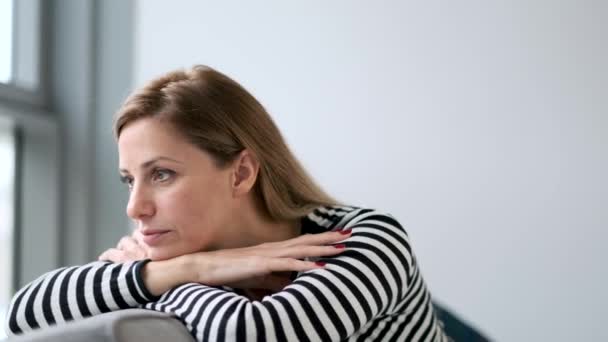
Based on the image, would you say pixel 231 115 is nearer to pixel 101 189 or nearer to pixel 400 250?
pixel 400 250

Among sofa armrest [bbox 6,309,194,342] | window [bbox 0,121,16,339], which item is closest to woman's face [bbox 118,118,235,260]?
sofa armrest [bbox 6,309,194,342]

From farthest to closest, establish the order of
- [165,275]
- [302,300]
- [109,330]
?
[165,275], [302,300], [109,330]

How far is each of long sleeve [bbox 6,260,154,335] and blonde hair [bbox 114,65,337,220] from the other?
241mm

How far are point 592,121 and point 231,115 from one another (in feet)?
3.23

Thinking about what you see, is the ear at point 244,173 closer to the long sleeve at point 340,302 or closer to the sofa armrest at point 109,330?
the long sleeve at point 340,302

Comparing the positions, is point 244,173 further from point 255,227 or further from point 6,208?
point 6,208

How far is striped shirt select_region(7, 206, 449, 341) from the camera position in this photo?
938 mm

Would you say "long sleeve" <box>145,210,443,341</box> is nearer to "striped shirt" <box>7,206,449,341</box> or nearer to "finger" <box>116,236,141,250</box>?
"striped shirt" <box>7,206,449,341</box>

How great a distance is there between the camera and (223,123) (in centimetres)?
121

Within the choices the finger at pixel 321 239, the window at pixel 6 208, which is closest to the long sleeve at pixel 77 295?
the finger at pixel 321 239

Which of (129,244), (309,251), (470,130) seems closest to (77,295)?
(129,244)

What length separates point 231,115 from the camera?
4.04ft

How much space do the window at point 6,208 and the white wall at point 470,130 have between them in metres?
0.67

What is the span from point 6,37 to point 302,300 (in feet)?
4.78
